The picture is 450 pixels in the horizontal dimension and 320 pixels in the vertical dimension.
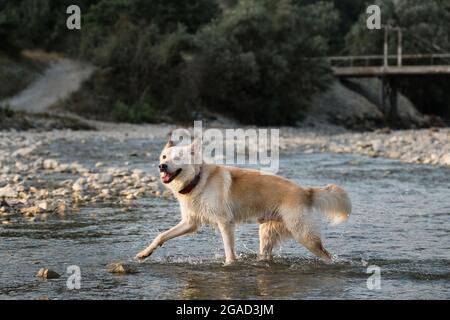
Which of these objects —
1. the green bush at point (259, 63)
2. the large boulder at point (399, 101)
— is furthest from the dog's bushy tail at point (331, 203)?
the large boulder at point (399, 101)

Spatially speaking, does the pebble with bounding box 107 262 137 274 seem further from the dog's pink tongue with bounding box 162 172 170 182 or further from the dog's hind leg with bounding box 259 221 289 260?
the dog's hind leg with bounding box 259 221 289 260

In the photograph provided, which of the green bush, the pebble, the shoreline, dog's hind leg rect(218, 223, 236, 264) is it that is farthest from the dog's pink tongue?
the green bush

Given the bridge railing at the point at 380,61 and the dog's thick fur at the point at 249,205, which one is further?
the bridge railing at the point at 380,61

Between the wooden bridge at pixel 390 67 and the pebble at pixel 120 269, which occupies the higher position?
the wooden bridge at pixel 390 67

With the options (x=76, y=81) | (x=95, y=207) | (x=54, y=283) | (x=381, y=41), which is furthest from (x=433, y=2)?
(x=54, y=283)

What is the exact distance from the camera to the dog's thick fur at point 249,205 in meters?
9.10

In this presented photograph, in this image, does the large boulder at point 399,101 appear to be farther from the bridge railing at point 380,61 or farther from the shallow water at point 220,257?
the shallow water at point 220,257

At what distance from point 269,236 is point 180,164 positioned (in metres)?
1.24

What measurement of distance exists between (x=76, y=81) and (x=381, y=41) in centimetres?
3048

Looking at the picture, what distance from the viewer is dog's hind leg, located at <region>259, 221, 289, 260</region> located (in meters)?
9.32

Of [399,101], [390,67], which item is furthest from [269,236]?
[399,101]

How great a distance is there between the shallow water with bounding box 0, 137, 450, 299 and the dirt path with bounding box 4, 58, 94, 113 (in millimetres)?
24986

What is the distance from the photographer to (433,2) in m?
63.7
